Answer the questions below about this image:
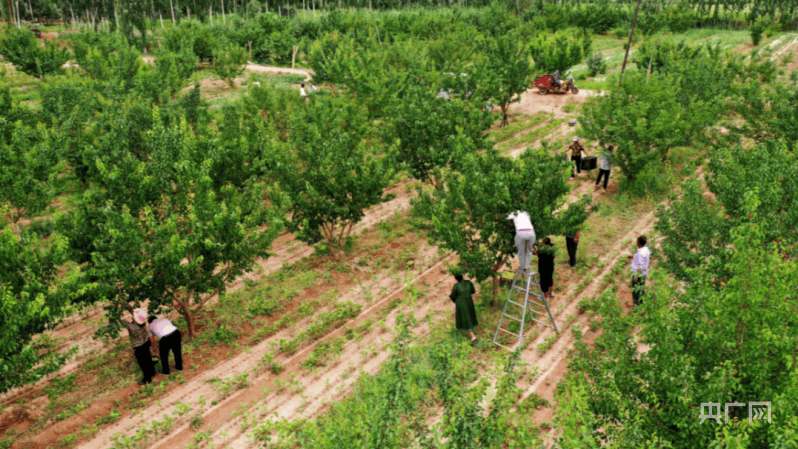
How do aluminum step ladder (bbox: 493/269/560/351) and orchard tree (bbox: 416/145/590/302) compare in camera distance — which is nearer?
orchard tree (bbox: 416/145/590/302)

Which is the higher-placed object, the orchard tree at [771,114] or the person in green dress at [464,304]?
the orchard tree at [771,114]

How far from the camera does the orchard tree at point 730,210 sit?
340 inches

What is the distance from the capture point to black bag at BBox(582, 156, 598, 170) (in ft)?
64.5

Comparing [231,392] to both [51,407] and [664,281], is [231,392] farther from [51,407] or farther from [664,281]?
[664,281]

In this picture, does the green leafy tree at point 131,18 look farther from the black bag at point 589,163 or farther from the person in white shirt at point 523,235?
the person in white shirt at point 523,235

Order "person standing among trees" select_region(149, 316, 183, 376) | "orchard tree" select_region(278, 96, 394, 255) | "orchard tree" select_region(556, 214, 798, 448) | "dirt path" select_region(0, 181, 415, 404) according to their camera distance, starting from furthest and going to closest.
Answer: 1. "orchard tree" select_region(278, 96, 394, 255)
2. "dirt path" select_region(0, 181, 415, 404)
3. "person standing among trees" select_region(149, 316, 183, 376)
4. "orchard tree" select_region(556, 214, 798, 448)

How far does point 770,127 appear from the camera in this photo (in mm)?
16953

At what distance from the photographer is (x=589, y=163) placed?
19.8m

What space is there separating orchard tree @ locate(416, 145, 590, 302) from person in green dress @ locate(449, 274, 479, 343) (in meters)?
0.46

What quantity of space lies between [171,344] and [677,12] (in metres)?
68.6

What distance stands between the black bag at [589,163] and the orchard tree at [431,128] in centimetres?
494

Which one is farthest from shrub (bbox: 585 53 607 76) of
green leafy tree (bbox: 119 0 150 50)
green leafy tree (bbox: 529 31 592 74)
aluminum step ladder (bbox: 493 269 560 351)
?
green leafy tree (bbox: 119 0 150 50)

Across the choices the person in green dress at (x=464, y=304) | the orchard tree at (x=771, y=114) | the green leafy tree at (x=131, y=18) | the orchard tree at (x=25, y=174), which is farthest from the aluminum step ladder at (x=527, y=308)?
the green leafy tree at (x=131, y=18)

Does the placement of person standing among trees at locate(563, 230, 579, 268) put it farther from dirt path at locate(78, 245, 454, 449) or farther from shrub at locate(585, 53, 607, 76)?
shrub at locate(585, 53, 607, 76)
